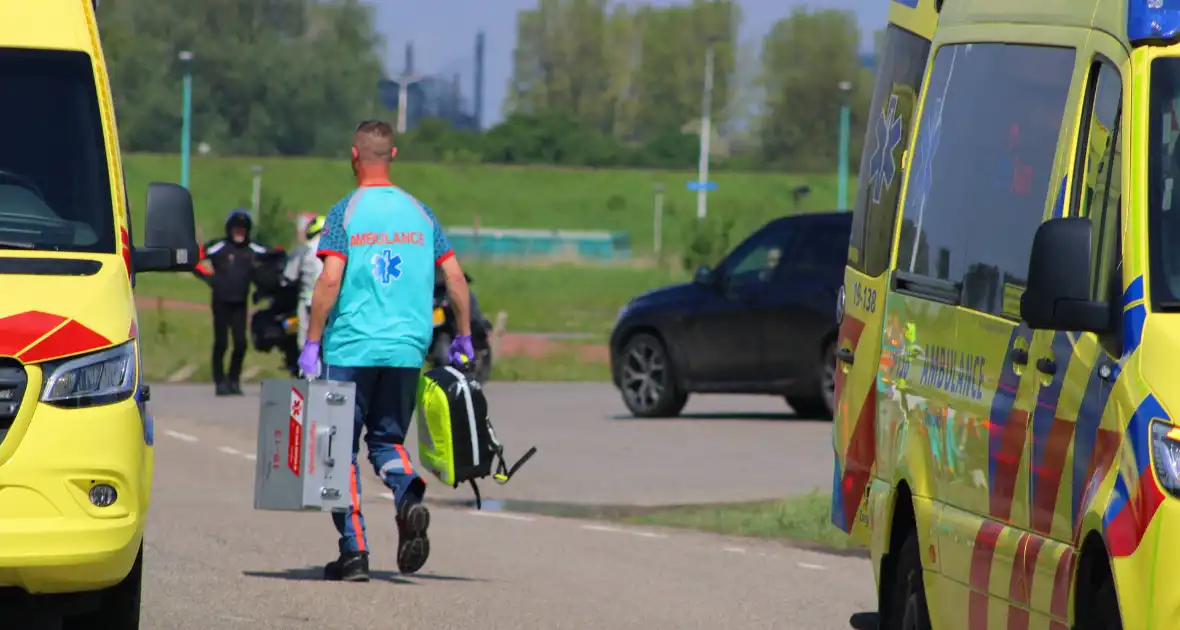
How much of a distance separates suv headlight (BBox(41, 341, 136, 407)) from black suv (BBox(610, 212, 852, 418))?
1388 cm

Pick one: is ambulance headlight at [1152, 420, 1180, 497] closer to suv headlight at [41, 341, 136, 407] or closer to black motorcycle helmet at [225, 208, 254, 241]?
suv headlight at [41, 341, 136, 407]

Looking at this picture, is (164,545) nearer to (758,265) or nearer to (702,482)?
(702,482)

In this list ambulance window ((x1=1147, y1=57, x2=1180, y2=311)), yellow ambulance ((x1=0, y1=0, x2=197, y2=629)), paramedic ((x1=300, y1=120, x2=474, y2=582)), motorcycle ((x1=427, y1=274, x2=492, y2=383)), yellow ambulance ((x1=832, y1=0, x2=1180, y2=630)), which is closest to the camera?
yellow ambulance ((x1=832, y1=0, x2=1180, y2=630))

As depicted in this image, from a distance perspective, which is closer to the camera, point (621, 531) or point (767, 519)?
point (621, 531)

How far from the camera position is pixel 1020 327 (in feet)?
23.0

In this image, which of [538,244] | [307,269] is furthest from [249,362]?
[538,244]

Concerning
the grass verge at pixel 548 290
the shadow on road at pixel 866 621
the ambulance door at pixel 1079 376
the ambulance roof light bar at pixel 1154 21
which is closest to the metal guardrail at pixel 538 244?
the grass verge at pixel 548 290

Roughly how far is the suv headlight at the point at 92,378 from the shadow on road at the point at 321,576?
11.0ft

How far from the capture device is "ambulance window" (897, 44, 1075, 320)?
721 centimetres

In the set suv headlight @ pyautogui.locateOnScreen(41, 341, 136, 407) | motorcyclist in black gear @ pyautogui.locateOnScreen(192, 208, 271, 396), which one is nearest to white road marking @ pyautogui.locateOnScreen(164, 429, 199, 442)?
motorcyclist in black gear @ pyautogui.locateOnScreen(192, 208, 271, 396)

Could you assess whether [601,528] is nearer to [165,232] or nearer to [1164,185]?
[165,232]

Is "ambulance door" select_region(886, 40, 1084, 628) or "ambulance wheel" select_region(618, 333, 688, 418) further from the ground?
"ambulance door" select_region(886, 40, 1084, 628)

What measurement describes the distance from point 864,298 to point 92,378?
120 inches

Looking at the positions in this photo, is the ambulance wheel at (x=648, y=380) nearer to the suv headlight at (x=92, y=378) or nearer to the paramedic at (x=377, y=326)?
the paramedic at (x=377, y=326)
